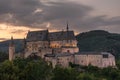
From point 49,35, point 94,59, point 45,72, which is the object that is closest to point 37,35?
point 49,35

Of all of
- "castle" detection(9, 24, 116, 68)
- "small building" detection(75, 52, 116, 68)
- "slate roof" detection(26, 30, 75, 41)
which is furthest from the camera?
"slate roof" detection(26, 30, 75, 41)

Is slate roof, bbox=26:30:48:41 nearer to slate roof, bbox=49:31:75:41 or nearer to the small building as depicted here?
slate roof, bbox=49:31:75:41

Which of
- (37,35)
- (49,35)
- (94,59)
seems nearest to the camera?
(94,59)

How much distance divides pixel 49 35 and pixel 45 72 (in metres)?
36.4

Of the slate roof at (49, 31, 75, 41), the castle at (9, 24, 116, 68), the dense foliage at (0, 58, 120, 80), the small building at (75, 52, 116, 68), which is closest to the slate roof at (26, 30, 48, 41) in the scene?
the castle at (9, 24, 116, 68)

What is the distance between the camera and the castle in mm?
126375

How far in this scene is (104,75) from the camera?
404ft

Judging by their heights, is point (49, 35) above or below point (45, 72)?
above

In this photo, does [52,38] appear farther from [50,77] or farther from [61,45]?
[50,77]

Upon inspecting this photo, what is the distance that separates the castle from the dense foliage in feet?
11.4

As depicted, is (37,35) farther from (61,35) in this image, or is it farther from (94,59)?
(94,59)

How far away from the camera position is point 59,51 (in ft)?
449

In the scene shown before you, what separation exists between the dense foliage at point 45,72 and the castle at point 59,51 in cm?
349

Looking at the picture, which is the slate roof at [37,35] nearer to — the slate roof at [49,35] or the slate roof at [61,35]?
the slate roof at [49,35]
